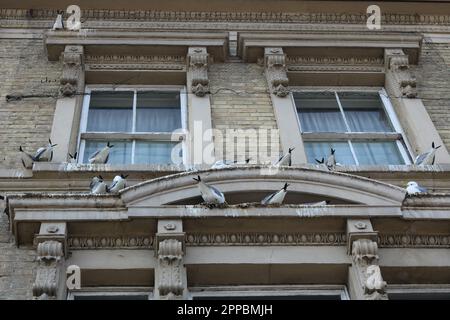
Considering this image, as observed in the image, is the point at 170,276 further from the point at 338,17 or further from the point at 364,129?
the point at 338,17

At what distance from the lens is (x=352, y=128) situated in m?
12.3

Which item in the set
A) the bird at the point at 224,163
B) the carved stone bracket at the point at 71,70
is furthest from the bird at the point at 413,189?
the carved stone bracket at the point at 71,70

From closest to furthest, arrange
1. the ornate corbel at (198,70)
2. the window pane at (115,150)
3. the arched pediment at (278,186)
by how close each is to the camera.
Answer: the arched pediment at (278,186), the window pane at (115,150), the ornate corbel at (198,70)

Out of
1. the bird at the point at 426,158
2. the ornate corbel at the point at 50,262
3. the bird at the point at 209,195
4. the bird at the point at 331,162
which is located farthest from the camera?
the bird at the point at 426,158

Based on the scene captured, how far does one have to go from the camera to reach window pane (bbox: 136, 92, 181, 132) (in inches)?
474

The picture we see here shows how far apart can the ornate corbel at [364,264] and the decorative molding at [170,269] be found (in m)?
1.78

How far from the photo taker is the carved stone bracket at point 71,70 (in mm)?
11867

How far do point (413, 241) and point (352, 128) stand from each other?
3.58 m

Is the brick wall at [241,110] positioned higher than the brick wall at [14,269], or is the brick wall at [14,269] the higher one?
the brick wall at [241,110]

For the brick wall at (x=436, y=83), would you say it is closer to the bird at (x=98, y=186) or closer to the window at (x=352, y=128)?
the window at (x=352, y=128)

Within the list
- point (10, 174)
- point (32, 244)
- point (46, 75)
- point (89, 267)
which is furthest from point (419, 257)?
point (46, 75)

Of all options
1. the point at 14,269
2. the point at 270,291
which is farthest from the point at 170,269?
the point at 14,269

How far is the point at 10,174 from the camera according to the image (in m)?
10.0

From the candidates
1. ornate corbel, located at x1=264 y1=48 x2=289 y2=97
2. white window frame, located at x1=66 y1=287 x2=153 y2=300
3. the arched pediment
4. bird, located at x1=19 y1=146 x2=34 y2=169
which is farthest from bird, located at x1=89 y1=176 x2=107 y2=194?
ornate corbel, located at x1=264 y1=48 x2=289 y2=97
